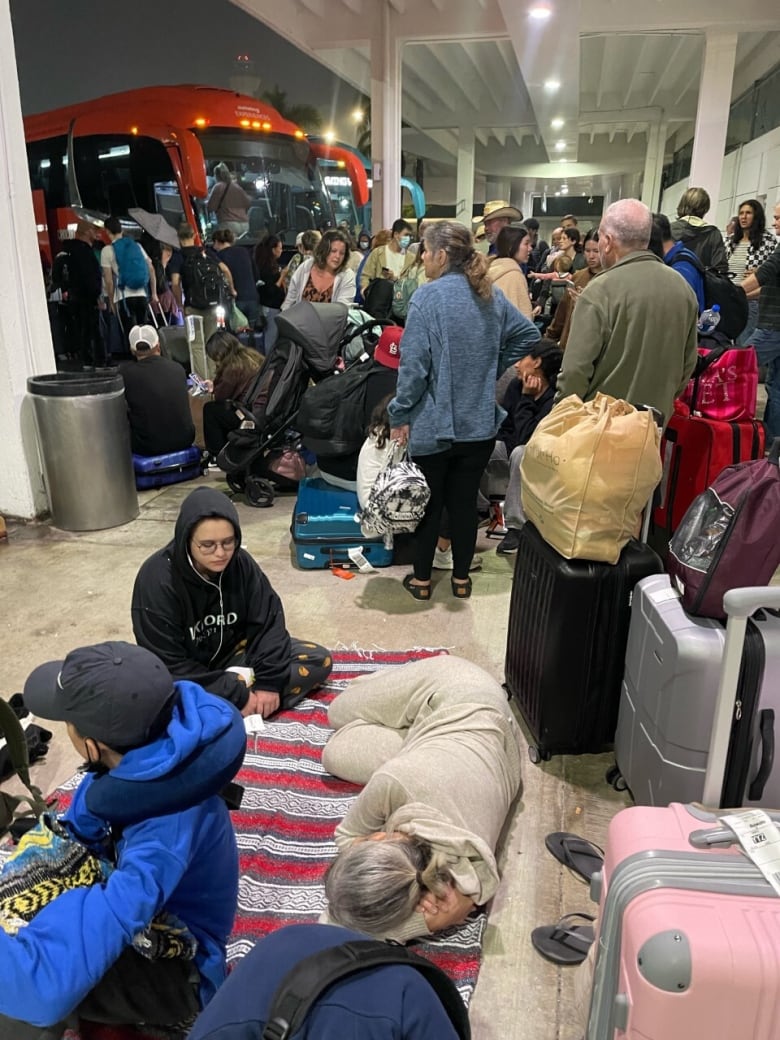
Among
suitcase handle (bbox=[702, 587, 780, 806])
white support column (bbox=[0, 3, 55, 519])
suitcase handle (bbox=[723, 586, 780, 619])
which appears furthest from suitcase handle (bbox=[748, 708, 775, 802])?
white support column (bbox=[0, 3, 55, 519])

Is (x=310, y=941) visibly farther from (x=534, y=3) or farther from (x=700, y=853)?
(x=534, y=3)

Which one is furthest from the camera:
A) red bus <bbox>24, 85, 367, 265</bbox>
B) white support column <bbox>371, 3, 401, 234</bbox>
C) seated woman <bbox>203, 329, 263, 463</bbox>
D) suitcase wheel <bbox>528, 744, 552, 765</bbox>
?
white support column <bbox>371, 3, 401, 234</bbox>

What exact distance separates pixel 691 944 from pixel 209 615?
184 centimetres

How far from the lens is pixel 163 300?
881 cm

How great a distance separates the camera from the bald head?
118 inches

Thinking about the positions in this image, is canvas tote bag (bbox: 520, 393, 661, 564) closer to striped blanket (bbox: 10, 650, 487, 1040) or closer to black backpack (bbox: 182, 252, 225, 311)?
striped blanket (bbox: 10, 650, 487, 1040)

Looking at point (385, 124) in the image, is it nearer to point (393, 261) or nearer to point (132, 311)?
point (132, 311)

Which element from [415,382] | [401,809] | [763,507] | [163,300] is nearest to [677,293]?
[415,382]

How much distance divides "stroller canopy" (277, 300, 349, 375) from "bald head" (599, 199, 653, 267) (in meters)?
2.07

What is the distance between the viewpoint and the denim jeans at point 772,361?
188 inches

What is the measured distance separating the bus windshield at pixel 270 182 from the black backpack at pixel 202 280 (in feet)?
6.73

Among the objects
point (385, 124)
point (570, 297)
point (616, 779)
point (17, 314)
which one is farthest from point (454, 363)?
point (385, 124)

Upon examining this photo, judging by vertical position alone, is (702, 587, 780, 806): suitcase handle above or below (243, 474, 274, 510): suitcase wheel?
above

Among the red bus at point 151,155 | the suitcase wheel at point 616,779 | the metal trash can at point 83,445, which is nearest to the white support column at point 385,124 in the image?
the red bus at point 151,155
